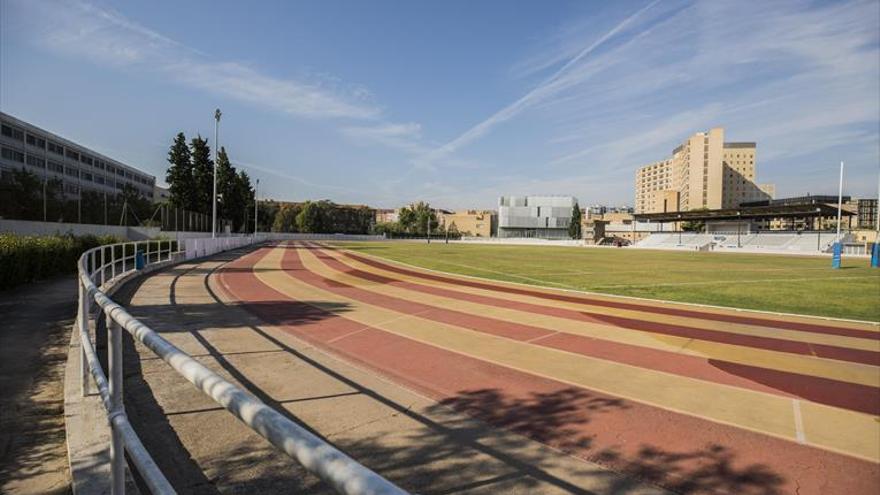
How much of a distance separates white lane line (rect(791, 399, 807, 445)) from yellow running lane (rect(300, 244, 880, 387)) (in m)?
1.64

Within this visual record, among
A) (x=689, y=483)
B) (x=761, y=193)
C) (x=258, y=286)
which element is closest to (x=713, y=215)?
(x=258, y=286)

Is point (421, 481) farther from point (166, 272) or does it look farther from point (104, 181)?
point (104, 181)

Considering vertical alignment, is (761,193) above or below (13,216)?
above

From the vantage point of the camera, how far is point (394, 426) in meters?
4.91

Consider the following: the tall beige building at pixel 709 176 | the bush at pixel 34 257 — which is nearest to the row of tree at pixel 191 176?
the bush at pixel 34 257

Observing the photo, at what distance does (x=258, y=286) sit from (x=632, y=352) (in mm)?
12415

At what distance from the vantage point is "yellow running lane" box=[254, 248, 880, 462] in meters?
5.02

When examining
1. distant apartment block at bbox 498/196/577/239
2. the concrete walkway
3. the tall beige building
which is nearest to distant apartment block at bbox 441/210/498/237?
distant apartment block at bbox 498/196/577/239

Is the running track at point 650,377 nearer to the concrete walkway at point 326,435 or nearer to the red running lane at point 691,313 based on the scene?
the red running lane at point 691,313

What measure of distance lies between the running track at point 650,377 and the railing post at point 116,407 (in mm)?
3579

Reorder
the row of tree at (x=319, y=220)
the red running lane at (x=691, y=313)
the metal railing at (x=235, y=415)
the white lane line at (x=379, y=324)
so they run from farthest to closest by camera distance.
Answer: the row of tree at (x=319, y=220)
the red running lane at (x=691, y=313)
the white lane line at (x=379, y=324)
the metal railing at (x=235, y=415)

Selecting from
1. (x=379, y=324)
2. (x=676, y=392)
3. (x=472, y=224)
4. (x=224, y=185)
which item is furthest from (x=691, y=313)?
(x=472, y=224)

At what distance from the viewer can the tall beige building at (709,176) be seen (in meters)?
155

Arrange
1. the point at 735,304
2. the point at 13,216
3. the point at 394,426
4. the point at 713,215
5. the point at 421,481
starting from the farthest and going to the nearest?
the point at 713,215 → the point at 13,216 → the point at 735,304 → the point at 394,426 → the point at 421,481
